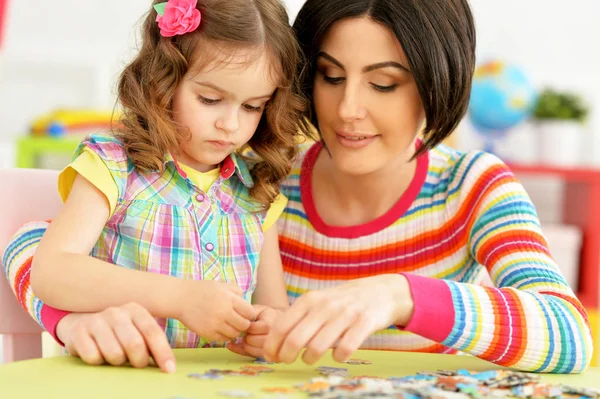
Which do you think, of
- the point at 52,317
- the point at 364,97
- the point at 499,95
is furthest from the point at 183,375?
the point at 499,95

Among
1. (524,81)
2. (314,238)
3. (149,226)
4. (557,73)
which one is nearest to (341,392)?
(149,226)

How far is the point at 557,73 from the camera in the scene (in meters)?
3.68

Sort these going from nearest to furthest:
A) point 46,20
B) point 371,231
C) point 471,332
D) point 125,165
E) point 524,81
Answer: point 471,332, point 125,165, point 371,231, point 524,81, point 46,20

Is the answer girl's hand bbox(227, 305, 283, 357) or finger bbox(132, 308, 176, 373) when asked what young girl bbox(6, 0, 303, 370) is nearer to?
girl's hand bbox(227, 305, 283, 357)

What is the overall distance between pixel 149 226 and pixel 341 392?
466 mm

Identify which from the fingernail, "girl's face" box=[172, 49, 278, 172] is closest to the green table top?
the fingernail

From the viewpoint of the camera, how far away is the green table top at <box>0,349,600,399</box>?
80cm

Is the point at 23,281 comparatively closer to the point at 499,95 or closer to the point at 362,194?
the point at 362,194

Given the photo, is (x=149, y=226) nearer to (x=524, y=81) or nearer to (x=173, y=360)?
(x=173, y=360)

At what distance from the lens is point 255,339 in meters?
0.98

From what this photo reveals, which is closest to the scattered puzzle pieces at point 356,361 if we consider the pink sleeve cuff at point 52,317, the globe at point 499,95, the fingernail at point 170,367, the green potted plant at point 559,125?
the fingernail at point 170,367

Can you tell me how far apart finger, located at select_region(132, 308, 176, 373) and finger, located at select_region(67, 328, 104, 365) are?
50mm

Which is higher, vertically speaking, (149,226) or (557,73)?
(557,73)

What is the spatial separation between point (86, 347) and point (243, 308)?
0.18m
